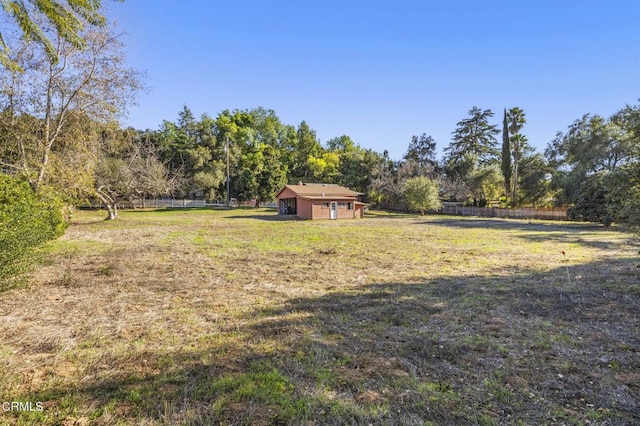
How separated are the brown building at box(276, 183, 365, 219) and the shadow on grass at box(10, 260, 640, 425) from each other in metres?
23.9

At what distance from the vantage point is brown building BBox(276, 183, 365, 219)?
1158 inches

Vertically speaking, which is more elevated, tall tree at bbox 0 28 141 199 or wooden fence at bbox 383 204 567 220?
tall tree at bbox 0 28 141 199

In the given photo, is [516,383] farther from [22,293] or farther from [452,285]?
[22,293]

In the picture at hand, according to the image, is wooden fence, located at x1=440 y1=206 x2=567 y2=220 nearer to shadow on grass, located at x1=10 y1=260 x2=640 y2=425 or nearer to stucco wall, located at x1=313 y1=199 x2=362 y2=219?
stucco wall, located at x1=313 y1=199 x2=362 y2=219

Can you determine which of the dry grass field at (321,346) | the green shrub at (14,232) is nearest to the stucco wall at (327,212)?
the dry grass field at (321,346)

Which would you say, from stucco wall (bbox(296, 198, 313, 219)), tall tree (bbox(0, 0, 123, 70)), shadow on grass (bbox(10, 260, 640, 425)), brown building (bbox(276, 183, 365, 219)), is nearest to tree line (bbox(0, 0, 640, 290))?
tall tree (bbox(0, 0, 123, 70))

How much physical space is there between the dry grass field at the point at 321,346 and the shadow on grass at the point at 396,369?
0.02 metres

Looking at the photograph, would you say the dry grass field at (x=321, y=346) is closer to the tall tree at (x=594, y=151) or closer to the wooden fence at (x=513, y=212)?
the tall tree at (x=594, y=151)

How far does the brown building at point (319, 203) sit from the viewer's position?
96.5ft

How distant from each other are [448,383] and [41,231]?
28.2 feet

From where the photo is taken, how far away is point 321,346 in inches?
153

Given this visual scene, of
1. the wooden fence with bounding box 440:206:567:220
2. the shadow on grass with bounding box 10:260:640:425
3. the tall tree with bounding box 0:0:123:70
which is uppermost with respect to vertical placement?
the tall tree with bounding box 0:0:123:70

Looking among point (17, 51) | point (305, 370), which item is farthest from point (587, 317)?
point (17, 51)

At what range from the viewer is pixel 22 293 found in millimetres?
5902
